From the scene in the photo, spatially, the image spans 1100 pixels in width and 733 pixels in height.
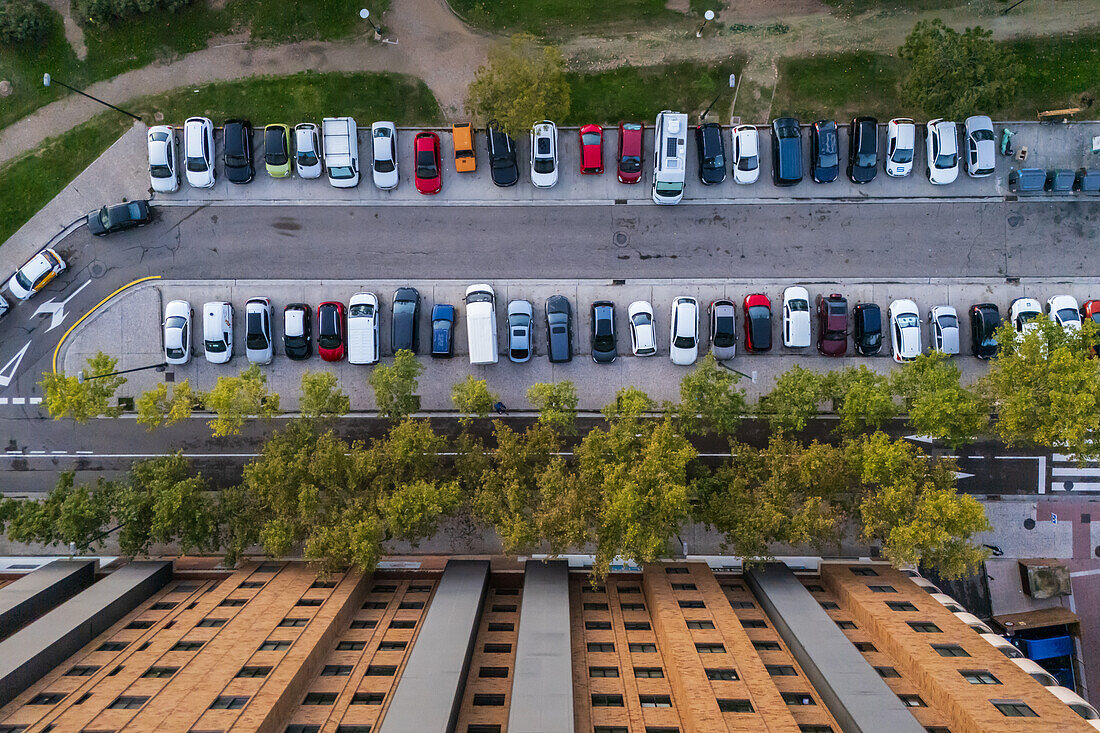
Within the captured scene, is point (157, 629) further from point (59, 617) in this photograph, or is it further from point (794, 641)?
point (794, 641)

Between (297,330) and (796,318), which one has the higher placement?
(297,330)

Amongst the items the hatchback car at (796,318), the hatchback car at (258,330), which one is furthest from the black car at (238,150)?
the hatchback car at (796,318)

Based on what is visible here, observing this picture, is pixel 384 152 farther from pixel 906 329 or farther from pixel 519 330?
pixel 906 329

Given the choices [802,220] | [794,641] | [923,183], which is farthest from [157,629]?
[923,183]

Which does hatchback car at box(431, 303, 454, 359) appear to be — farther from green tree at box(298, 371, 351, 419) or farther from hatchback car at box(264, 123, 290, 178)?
hatchback car at box(264, 123, 290, 178)

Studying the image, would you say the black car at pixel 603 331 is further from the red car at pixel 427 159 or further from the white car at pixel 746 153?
the red car at pixel 427 159

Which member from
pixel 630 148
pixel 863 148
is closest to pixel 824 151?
pixel 863 148
